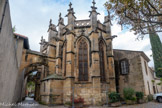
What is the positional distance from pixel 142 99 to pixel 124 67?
15.4ft

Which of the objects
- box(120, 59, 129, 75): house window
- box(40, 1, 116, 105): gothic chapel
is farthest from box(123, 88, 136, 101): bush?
box(120, 59, 129, 75): house window

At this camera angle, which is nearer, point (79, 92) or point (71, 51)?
point (79, 92)

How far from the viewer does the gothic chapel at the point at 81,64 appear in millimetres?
11650

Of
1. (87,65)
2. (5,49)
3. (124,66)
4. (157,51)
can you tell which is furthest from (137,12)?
(157,51)

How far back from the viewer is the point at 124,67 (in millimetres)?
15648

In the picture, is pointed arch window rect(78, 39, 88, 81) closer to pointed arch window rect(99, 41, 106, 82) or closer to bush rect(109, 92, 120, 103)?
pointed arch window rect(99, 41, 106, 82)

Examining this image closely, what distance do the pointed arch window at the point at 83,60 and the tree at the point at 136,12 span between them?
6.77m

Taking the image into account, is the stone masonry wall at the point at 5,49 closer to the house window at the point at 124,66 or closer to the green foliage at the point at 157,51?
the house window at the point at 124,66

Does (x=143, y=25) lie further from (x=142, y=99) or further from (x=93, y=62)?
(x=142, y=99)

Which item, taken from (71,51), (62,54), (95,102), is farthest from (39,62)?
(95,102)

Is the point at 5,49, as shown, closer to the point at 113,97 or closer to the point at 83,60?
the point at 83,60

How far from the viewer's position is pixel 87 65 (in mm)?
12766

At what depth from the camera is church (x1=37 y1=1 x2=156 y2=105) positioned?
38.4 ft

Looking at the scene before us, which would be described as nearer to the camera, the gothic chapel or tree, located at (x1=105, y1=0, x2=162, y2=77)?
tree, located at (x1=105, y1=0, x2=162, y2=77)
